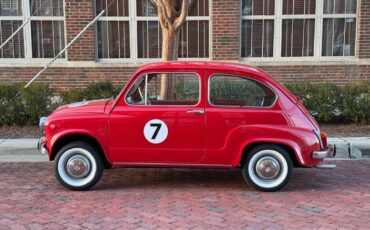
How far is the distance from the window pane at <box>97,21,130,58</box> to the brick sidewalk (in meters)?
6.43

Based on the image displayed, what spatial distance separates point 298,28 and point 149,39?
4.33 m

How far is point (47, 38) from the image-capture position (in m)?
12.3

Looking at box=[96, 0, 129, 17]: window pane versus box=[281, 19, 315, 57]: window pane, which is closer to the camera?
box=[96, 0, 129, 17]: window pane

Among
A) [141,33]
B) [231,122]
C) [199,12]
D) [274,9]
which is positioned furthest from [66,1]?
[231,122]

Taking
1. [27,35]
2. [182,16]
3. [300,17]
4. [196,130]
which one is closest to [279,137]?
[196,130]

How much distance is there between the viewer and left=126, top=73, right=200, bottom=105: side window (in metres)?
5.38

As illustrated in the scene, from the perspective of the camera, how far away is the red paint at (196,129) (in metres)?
5.23

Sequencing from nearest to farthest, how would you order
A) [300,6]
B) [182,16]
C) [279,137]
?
[279,137], [182,16], [300,6]

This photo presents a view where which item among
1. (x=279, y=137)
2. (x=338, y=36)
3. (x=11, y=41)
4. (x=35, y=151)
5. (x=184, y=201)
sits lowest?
(x=184, y=201)

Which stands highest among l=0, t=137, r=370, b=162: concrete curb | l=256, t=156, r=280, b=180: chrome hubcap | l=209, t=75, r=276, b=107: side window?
l=209, t=75, r=276, b=107: side window

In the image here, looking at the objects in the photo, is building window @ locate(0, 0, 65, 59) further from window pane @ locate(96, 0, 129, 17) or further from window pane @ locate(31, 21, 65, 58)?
window pane @ locate(96, 0, 129, 17)

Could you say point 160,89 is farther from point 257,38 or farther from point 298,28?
point 298,28

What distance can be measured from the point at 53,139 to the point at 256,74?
2.71 m

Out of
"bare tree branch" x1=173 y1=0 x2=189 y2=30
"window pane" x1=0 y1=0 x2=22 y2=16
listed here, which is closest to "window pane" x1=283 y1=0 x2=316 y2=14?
"bare tree branch" x1=173 y1=0 x2=189 y2=30
